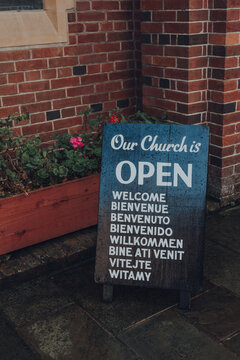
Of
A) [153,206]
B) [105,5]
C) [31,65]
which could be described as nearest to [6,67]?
[31,65]

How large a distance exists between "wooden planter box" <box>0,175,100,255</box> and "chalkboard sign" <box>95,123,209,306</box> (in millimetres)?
681

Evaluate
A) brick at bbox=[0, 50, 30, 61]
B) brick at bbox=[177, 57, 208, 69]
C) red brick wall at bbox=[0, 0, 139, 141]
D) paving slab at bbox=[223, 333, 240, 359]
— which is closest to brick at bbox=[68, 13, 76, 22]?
red brick wall at bbox=[0, 0, 139, 141]

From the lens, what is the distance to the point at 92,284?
3.05 meters

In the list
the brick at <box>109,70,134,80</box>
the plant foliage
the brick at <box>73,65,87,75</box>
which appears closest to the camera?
the plant foliage

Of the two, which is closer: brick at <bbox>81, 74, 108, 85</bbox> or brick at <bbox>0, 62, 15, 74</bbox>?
brick at <bbox>0, 62, 15, 74</bbox>

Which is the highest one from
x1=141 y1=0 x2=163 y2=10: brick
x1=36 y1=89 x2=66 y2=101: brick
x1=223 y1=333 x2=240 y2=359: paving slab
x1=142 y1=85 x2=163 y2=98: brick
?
x1=141 y1=0 x2=163 y2=10: brick

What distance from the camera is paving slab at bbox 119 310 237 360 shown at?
2391mm

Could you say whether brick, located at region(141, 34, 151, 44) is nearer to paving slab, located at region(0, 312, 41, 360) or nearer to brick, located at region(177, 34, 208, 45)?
brick, located at region(177, 34, 208, 45)

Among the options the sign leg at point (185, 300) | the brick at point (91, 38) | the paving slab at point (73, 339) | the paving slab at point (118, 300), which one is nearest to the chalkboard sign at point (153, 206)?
the sign leg at point (185, 300)

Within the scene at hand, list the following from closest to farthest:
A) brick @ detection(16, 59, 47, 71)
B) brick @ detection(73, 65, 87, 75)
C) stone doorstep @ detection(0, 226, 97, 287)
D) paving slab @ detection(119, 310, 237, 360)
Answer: paving slab @ detection(119, 310, 237, 360) → stone doorstep @ detection(0, 226, 97, 287) → brick @ detection(16, 59, 47, 71) → brick @ detection(73, 65, 87, 75)

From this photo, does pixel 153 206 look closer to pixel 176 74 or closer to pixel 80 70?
pixel 176 74

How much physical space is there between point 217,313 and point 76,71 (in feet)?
7.85

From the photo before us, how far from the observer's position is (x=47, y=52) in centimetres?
376

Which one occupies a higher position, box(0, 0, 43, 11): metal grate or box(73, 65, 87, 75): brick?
box(0, 0, 43, 11): metal grate
